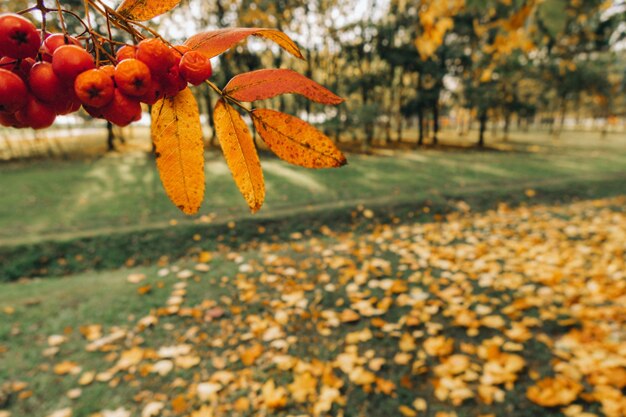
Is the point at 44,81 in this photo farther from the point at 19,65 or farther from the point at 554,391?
the point at 554,391

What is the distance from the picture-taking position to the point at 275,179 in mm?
8188

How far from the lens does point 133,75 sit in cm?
51

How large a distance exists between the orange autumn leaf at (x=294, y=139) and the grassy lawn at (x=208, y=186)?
5.12 meters

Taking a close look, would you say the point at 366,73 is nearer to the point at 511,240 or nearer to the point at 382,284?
the point at 511,240

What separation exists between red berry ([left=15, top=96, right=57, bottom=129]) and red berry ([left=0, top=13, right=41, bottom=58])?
0.22ft

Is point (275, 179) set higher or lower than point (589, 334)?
higher

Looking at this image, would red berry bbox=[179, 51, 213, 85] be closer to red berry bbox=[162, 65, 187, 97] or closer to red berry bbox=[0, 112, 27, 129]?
red berry bbox=[162, 65, 187, 97]

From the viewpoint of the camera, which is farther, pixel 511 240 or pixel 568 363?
pixel 511 240

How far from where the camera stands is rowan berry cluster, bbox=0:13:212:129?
1.69ft

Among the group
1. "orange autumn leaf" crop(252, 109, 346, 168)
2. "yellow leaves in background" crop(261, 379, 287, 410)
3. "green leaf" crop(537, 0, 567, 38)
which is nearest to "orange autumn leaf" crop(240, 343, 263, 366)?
"yellow leaves in background" crop(261, 379, 287, 410)

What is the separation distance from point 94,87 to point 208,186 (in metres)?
7.29

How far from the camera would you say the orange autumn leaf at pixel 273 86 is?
55 cm

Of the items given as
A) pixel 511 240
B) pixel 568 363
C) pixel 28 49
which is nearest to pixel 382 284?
pixel 568 363

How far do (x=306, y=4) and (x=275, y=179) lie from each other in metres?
8.64
